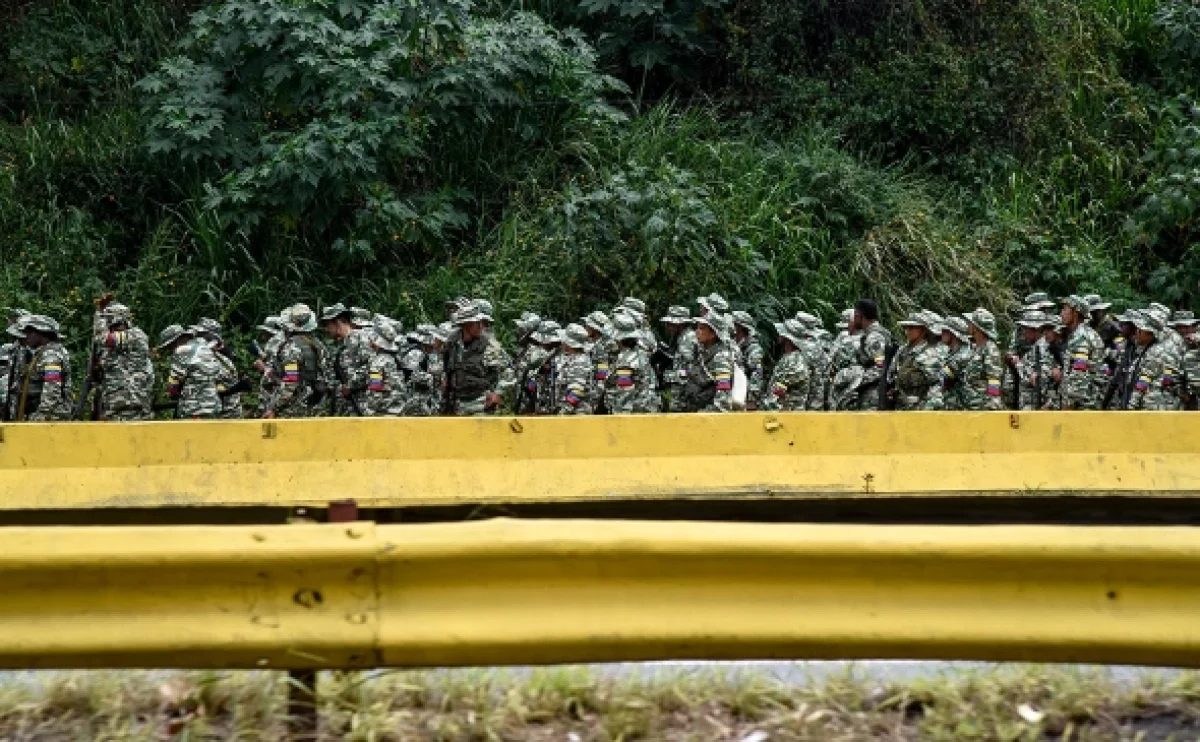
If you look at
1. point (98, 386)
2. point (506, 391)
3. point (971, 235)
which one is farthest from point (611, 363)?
point (971, 235)

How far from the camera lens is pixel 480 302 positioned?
13992 millimetres

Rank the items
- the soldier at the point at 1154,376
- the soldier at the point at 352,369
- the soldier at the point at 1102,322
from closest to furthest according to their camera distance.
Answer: the soldier at the point at 1154,376, the soldier at the point at 352,369, the soldier at the point at 1102,322

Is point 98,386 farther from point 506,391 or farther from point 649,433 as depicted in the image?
point 649,433

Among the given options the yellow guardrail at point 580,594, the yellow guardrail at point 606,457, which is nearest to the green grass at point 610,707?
the yellow guardrail at point 580,594

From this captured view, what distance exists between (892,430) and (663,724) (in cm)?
555

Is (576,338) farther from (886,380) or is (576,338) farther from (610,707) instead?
(610,707)

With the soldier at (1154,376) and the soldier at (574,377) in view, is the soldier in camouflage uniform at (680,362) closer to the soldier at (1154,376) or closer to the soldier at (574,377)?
the soldier at (574,377)

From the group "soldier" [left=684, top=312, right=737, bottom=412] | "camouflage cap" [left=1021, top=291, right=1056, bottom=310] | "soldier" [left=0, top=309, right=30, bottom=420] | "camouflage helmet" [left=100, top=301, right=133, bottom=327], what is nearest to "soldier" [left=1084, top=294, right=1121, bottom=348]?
"camouflage cap" [left=1021, top=291, right=1056, bottom=310]

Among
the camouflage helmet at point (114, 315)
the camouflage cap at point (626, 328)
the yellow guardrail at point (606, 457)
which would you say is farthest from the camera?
the camouflage helmet at point (114, 315)

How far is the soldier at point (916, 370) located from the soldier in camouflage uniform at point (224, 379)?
5.47 m

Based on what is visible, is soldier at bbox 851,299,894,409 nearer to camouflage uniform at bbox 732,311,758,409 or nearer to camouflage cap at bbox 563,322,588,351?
camouflage uniform at bbox 732,311,758,409

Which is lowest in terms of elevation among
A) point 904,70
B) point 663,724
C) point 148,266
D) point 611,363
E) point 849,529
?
point 663,724

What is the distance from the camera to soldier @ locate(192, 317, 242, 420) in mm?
13477

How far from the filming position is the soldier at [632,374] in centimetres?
1297
